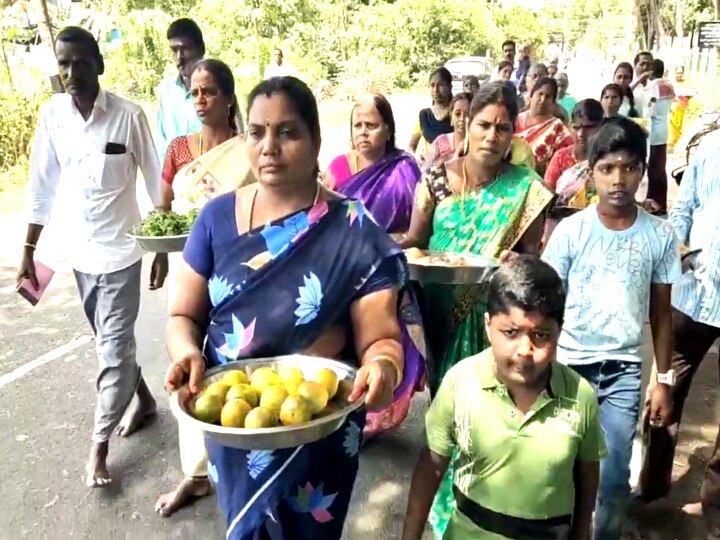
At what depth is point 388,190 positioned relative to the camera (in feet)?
11.8

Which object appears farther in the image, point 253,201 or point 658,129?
point 658,129

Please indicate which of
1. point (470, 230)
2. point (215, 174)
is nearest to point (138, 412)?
point (215, 174)

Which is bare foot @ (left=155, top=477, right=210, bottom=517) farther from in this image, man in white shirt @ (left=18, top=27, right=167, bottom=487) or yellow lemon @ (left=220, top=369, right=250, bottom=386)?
yellow lemon @ (left=220, top=369, right=250, bottom=386)

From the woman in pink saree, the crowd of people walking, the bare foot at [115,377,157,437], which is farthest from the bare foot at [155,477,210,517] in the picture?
the woman in pink saree

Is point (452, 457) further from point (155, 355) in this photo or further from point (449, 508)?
point (155, 355)

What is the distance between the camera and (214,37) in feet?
72.5

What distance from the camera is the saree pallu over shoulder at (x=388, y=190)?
3.57 m

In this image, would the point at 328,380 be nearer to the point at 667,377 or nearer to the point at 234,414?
the point at 234,414

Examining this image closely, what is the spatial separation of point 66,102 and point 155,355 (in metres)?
2.12

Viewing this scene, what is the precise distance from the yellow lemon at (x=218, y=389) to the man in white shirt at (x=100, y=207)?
1.87m

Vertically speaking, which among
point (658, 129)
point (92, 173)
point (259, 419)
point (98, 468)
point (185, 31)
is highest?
point (185, 31)

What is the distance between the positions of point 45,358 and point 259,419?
12.5 ft

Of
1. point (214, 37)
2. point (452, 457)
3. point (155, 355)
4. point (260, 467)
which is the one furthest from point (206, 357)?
point (214, 37)

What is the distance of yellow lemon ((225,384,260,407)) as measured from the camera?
167cm
